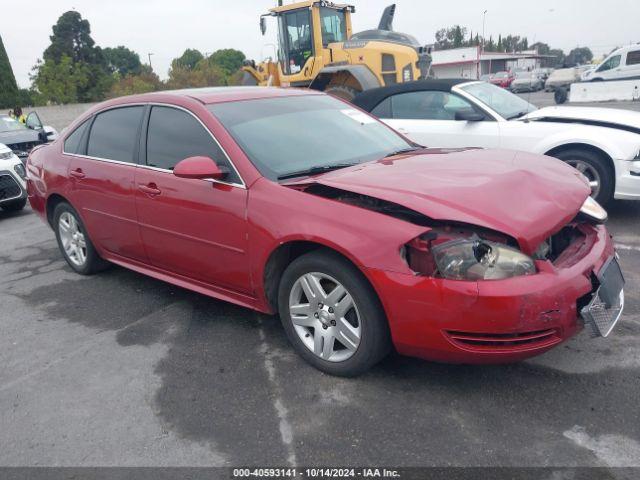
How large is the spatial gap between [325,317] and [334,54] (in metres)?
10.2

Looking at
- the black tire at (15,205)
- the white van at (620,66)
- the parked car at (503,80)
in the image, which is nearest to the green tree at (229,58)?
the parked car at (503,80)

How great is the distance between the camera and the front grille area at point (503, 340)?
2.58m

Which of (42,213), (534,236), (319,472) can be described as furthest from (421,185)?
(42,213)

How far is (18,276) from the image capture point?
5.37 m

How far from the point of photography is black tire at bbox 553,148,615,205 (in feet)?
18.8

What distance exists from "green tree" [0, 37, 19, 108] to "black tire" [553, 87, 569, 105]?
26.6m

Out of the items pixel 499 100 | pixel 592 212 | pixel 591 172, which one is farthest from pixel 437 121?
pixel 592 212

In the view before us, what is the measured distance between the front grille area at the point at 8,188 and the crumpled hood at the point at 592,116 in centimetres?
708

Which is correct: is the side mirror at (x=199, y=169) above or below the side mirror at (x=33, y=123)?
above

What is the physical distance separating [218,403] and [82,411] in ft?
2.45

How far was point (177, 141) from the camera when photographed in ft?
12.6

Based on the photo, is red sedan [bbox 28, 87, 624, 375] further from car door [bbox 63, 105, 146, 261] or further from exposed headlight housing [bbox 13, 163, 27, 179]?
exposed headlight housing [bbox 13, 163, 27, 179]

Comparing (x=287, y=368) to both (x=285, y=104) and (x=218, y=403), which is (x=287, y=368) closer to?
(x=218, y=403)

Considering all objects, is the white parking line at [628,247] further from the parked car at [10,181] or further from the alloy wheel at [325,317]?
the parked car at [10,181]
